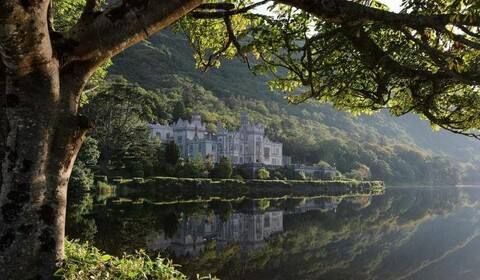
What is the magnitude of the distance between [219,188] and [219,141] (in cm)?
2555

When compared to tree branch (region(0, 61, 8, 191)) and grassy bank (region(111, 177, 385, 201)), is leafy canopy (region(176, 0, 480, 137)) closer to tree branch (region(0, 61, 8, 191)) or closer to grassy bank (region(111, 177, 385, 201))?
tree branch (region(0, 61, 8, 191))

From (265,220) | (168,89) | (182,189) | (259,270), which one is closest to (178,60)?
(168,89)

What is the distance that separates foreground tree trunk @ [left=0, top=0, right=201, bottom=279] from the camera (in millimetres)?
4414

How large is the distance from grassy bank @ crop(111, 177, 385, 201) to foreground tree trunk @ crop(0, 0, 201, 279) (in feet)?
117

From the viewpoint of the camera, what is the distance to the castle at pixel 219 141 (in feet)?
244

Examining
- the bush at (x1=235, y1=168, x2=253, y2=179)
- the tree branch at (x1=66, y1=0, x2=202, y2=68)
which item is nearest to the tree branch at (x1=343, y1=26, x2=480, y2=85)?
the tree branch at (x1=66, y1=0, x2=202, y2=68)

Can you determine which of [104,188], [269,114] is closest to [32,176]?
[104,188]

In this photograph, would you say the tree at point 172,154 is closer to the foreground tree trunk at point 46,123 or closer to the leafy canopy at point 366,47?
the leafy canopy at point 366,47

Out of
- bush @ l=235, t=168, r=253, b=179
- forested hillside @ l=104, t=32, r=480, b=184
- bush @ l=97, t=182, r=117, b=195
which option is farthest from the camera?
forested hillside @ l=104, t=32, r=480, b=184

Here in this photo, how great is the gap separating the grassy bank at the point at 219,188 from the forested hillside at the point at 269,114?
28.9 meters

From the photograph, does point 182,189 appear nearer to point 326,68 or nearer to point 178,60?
point 326,68

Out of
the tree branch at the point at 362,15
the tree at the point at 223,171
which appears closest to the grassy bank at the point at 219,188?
the tree at the point at 223,171

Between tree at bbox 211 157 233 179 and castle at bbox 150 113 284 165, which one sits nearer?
tree at bbox 211 157 233 179

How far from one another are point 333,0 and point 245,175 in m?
60.5
